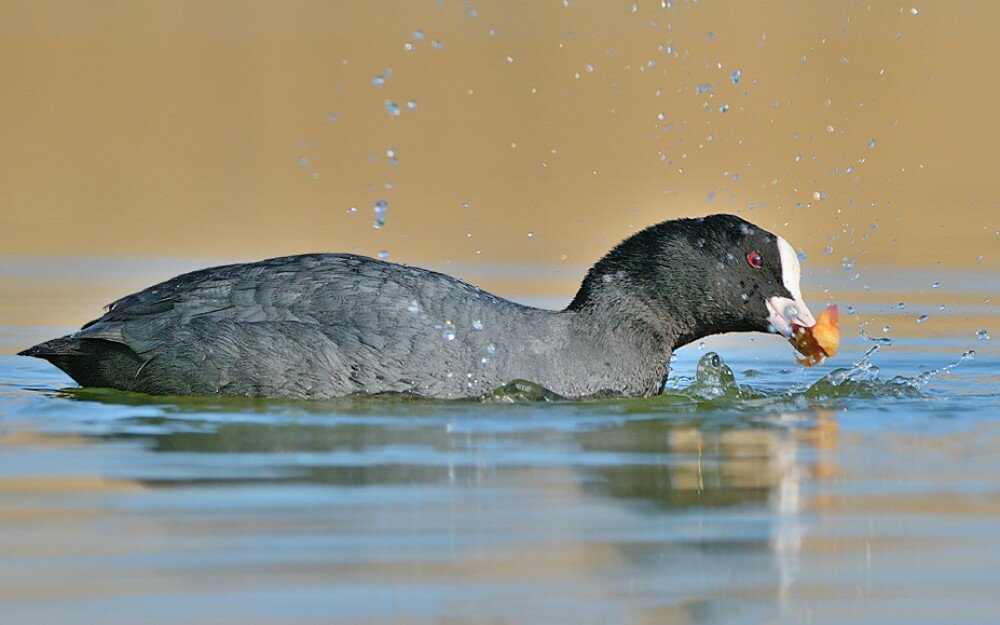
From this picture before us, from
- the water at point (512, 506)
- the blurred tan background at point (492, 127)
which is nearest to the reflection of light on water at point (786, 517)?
the water at point (512, 506)

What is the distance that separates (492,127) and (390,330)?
1325cm

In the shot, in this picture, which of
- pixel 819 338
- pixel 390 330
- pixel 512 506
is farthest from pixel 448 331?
pixel 512 506

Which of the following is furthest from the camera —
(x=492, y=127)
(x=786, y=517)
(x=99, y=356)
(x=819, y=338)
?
(x=492, y=127)

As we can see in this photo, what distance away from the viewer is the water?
384 centimetres

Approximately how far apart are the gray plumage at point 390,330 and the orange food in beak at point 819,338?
19 centimetres

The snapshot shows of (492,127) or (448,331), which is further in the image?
(492,127)

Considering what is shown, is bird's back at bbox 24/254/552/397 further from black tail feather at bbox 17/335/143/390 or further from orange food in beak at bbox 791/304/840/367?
orange food in beak at bbox 791/304/840/367

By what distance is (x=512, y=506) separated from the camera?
4805mm

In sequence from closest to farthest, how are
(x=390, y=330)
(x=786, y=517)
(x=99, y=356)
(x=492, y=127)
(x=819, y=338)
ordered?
(x=786, y=517), (x=390, y=330), (x=99, y=356), (x=819, y=338), (x=492, y=127)

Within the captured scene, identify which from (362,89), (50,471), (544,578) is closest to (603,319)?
(50,471)

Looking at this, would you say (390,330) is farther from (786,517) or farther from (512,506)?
(786,517)

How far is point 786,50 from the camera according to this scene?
2302 centimetres

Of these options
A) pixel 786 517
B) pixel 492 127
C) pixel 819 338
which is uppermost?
pixel 492 127

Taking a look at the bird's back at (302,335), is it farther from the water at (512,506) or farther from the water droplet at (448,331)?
the water at (512,506)
